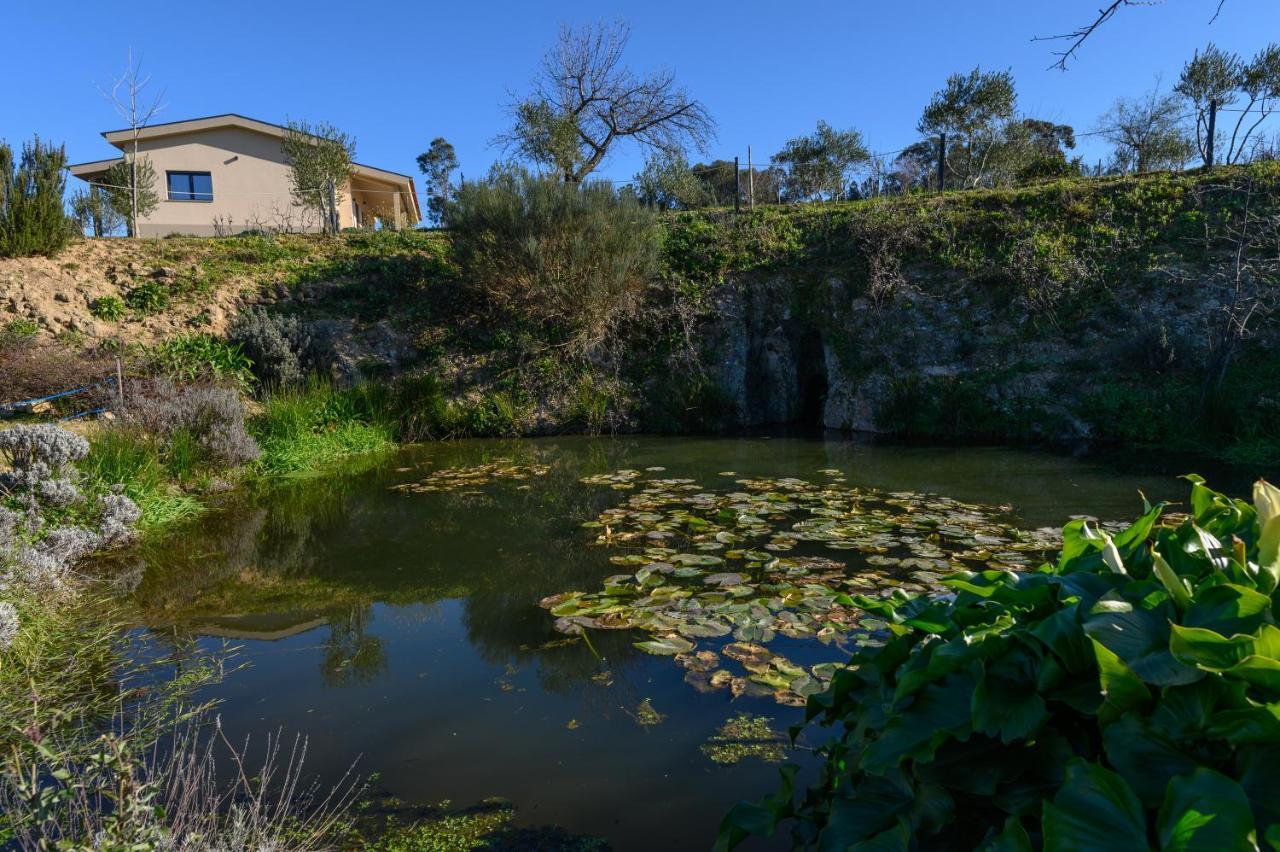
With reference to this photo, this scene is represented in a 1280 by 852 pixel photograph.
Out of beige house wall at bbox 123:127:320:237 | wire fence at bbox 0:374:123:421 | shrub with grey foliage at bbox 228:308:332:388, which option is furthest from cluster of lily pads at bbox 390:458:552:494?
beige house wall at bbox 123:127:320:237

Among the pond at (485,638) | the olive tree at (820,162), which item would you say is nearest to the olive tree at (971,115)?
the olive tree at (820,162)

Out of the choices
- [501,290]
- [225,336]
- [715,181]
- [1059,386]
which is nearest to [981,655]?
[1059,386]

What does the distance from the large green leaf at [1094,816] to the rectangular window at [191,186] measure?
1195 inches

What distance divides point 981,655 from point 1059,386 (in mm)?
11279

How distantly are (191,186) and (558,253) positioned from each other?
19087mm

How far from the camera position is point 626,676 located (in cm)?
379

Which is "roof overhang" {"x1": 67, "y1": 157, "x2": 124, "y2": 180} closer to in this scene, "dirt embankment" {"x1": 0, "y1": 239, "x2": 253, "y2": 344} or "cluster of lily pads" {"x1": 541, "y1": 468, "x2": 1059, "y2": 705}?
"dirt embankment" {"x1": 0, "y1": 239, "x2": 253, "y2": 344}

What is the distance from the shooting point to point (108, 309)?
1352cm

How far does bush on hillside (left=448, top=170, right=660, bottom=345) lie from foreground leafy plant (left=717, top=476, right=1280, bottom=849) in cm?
1230

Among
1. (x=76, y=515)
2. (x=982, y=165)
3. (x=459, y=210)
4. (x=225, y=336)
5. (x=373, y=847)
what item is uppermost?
(x=982, y=165)

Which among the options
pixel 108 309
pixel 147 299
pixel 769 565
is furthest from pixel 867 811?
pixel 147 299

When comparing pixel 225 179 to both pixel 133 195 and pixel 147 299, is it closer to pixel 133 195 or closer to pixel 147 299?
pixel 133 195

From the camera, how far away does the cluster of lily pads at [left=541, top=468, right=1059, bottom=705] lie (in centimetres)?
401

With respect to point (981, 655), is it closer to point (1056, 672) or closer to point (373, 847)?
point (1056, 672)
